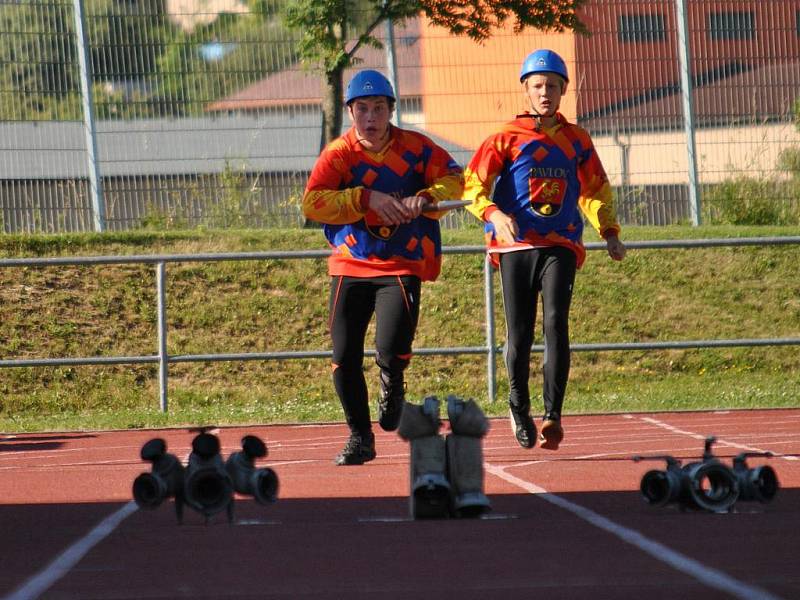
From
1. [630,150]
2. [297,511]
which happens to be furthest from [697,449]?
[630,150]

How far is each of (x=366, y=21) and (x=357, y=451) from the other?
10197mm

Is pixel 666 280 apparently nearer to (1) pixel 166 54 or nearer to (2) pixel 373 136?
(1) pixel 166 54

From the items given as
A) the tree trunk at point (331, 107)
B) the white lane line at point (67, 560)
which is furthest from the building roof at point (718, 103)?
the white lane line at point (67, 560)

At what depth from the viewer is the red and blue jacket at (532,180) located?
827cm

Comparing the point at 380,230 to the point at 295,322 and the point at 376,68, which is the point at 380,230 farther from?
the point at 376,68

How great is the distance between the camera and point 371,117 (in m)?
8.05

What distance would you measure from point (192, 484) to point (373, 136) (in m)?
2.76

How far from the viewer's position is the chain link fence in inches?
666

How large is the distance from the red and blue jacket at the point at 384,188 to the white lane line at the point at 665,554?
1.69m

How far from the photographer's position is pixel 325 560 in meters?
4.92

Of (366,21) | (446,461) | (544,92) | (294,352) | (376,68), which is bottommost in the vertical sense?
(446,461)

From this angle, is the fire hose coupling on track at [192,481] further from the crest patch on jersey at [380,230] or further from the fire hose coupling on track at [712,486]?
the crest patch on jersey at [380,230]

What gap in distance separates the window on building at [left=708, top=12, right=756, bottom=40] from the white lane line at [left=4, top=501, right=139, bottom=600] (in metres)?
13.5

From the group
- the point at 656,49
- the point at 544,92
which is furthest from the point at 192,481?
the point at 656,49
